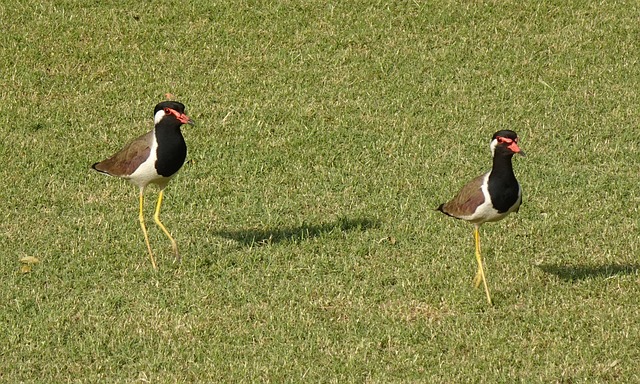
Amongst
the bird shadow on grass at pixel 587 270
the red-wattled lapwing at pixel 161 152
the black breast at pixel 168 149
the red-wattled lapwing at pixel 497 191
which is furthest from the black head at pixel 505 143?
the black breast at pixel 168 149

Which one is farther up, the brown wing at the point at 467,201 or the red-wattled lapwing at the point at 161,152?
the red-wattled lapwing at the point at 161,152

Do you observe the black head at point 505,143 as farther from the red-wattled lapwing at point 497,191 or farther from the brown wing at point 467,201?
the brown wing at point 467,201

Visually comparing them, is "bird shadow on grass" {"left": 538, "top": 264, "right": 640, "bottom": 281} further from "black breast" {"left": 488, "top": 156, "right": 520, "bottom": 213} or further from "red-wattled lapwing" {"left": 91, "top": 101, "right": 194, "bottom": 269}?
"red-wattled lapwing" {"left": 91, "top": 101, "right": 194, "bottom": 269}

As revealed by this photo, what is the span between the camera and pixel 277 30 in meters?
15.8

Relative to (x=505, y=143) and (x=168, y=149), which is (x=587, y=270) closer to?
(x=505, y=143)

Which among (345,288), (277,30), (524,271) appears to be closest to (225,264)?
(345,288)

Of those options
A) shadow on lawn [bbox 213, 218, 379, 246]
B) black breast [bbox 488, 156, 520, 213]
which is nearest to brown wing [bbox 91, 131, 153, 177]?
shadow on lawn [bbox 213, 218, 379, 246]

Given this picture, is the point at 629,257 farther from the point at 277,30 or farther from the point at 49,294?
the point at 277,30

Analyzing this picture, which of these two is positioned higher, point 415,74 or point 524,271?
point 415,74

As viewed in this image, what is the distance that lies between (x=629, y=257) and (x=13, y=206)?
20.3 feet

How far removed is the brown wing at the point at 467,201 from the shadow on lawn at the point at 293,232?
4.50ft

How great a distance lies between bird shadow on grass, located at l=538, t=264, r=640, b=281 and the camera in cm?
962

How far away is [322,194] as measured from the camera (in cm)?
1162

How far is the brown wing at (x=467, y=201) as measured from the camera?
9.21m
